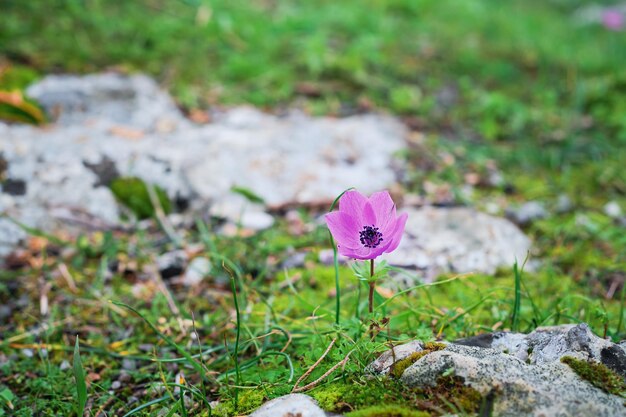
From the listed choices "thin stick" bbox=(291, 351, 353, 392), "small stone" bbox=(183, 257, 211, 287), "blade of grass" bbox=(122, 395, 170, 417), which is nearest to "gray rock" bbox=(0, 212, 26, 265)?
"small stone" bbox=(183, 257, 211, 287)

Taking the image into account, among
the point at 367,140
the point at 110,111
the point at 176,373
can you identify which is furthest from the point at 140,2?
the point at 176,373

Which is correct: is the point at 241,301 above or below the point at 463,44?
below

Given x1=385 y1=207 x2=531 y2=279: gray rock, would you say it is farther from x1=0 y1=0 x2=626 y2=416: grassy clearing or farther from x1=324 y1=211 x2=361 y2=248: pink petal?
x1=324 y1=211 x2=361 y2=248: pink petal

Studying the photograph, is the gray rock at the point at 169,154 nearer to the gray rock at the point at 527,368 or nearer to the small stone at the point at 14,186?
the small stone at the point at 14,186

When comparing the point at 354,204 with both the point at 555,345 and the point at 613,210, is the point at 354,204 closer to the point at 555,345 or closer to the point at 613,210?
the point at 555,345

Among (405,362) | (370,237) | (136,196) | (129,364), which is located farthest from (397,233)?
(136,196)

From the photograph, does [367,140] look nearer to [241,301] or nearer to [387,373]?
[241,301]
